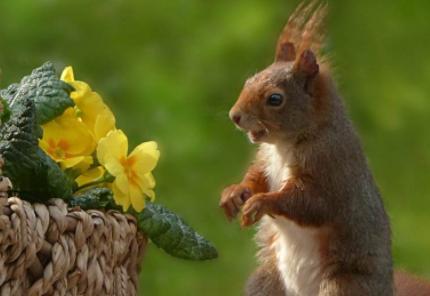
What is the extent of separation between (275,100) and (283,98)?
0.01 metres

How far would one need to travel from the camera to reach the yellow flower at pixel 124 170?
1882 millimetres

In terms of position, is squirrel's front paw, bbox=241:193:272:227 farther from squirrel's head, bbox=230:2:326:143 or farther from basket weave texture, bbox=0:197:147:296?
basket weave texture, bbox=0:197:147:296

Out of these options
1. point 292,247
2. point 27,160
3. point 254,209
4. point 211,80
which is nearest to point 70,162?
point 27,160

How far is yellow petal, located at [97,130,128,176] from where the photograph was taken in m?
1.89

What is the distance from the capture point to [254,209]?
7.16 ft

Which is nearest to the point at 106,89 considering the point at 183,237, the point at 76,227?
the point at 183,237

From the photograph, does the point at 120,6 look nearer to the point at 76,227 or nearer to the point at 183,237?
the point at 183,237

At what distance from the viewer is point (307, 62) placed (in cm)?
227

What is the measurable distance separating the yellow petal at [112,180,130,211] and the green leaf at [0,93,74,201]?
0.10 metres

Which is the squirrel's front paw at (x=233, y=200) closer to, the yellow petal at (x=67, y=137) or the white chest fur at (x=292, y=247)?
the white chest fur at (x=292, y=247)

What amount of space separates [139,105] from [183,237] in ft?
6.08

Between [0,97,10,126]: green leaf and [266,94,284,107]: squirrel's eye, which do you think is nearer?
[0,97,10,126]: green leaf

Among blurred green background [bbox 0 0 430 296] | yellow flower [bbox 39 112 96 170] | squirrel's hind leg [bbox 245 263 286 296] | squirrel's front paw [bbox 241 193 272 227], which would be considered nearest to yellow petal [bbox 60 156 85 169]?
yellow flower [bbox 39 112 96 170]

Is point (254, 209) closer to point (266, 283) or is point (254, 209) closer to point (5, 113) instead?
point (266, 283)
